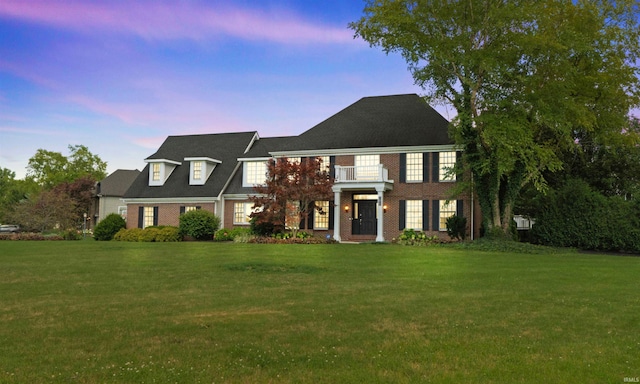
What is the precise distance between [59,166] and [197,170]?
123ft

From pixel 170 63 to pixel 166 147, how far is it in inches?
567

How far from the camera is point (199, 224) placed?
31.0m

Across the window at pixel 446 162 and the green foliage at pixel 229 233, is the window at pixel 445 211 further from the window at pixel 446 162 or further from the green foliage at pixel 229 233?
the green foliage at pixel 229 233

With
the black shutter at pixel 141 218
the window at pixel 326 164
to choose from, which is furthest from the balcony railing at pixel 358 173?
the black shutter at pixel 141 218

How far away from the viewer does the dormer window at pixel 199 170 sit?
34.9 m

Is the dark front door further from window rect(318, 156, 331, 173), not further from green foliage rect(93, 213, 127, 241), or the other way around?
green foliage rect(93, 213, 127, 241)

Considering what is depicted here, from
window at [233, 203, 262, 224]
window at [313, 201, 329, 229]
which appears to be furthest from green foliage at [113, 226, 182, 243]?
window at [313, 201, 329, 229]

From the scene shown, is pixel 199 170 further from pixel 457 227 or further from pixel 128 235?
pixel 457 227

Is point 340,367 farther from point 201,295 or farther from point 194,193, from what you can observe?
point 194,193

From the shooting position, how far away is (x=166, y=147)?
38562mm

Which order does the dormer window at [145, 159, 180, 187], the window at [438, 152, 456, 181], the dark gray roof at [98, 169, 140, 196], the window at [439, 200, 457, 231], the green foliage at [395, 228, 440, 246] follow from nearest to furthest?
the green foliage at [395, 228, 440, 246]
the window at [438, 152, 456, 181]
the window at [439, 200, 457, 231]
the dormer window at [145, 159, 180, 187]
the dark gray roof at [98, 169, 140, 196]

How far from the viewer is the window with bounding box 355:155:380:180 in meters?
29.2

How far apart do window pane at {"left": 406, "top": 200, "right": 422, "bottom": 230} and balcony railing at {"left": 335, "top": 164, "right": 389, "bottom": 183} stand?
1980mm

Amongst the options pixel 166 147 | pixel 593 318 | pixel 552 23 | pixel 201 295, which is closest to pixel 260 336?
pixel 201 295
